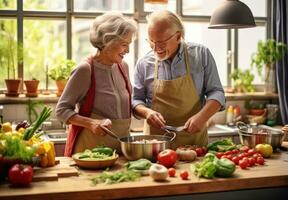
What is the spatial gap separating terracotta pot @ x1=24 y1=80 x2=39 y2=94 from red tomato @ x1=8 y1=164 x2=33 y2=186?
2365 millimetres

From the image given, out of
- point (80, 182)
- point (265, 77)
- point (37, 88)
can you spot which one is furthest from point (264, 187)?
point (265, 77)

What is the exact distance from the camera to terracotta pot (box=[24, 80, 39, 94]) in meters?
4.25

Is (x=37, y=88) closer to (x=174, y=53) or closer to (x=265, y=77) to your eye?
(x=174, y=53)

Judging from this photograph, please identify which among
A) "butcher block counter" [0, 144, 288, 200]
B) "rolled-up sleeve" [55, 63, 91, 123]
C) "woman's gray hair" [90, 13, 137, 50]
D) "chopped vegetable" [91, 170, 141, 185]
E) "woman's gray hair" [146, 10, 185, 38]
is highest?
"woman's gray hair" [146, 10, 185, 38]

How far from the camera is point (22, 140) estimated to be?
2.21 metres

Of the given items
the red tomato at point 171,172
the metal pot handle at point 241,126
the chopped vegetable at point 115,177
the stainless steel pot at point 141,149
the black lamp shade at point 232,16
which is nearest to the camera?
the chopped vegetable at point 115,177

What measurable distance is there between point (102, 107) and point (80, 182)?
640mm

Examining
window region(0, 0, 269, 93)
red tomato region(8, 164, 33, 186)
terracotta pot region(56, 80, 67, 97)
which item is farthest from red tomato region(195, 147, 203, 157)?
terracotta pot region(56, 80, 67, 97)

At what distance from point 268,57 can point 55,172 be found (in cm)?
335

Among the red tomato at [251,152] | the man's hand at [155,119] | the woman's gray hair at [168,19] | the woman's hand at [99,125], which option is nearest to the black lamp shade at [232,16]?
the woman's gray hair at [168,19]

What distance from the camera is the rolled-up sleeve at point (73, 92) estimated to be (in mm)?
2441

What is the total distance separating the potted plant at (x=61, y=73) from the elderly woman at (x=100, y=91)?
1681mm

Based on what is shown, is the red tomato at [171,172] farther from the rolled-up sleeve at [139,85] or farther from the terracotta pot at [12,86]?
the terracotta pot at [12,86]

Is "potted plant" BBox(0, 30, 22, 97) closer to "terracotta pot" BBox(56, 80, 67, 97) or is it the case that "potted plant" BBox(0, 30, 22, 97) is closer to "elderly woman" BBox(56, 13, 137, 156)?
"terracotta pot" BBox(56, 80, 67, 97)
